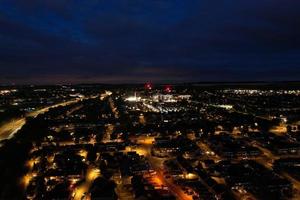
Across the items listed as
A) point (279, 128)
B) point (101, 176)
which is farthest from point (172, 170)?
point (279, 128)

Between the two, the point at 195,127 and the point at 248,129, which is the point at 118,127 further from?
the point at 248,129

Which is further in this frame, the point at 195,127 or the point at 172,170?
the point at 195,127

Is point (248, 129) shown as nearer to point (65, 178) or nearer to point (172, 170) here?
point (172, 170)

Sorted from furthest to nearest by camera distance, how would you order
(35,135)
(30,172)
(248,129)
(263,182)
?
(248,129), (35,135), (30,172), (263,182)

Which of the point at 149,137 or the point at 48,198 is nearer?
the point at 48,198

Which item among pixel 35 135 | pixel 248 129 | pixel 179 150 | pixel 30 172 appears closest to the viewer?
pixel 30 172

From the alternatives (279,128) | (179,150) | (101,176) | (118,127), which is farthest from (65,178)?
(279,128)

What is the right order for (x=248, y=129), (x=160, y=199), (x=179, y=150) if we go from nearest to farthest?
(x=160, y=199) → (x=179, y=150) → (x=248, y=129)

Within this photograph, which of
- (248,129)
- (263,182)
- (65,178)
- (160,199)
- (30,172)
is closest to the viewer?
(160,199)

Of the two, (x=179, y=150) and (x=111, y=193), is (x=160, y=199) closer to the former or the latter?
(x=111, y=193)
